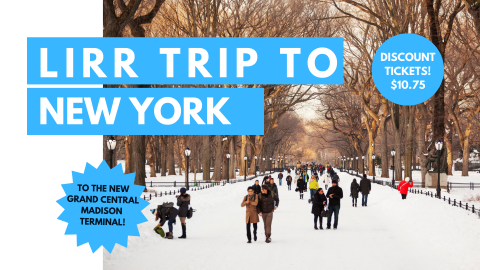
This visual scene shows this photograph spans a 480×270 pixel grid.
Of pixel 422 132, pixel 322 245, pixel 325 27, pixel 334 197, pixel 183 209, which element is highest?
pixel 325 27

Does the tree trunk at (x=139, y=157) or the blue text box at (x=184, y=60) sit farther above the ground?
the blue text box at (x=184, y=60)

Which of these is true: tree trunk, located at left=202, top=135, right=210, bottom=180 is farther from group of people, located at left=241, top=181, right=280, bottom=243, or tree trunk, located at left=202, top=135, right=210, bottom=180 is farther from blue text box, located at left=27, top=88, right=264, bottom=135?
blue text box, located at left=27, top=88, right=264, bottom=135

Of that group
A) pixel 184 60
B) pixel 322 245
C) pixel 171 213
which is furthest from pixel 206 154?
pixel 184 60

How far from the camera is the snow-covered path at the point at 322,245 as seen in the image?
1003cm

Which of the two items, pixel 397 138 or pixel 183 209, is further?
pixel 397 138

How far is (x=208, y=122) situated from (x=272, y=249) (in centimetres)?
446

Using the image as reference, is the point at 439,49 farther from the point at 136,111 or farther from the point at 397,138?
the point at 136,111

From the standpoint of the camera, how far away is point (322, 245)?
12203mm

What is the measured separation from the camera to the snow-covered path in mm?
10031

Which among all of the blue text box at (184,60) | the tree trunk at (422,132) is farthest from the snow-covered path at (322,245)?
the tree trunk at (422,132)

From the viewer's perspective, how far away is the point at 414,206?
18500 mm

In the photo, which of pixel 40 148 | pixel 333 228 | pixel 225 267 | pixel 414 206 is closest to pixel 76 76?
pixel 40 148

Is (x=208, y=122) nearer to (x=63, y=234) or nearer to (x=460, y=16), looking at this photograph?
(x=63, y=234)

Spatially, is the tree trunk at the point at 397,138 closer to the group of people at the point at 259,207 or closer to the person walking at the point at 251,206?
the group of people at the point at 259,207
